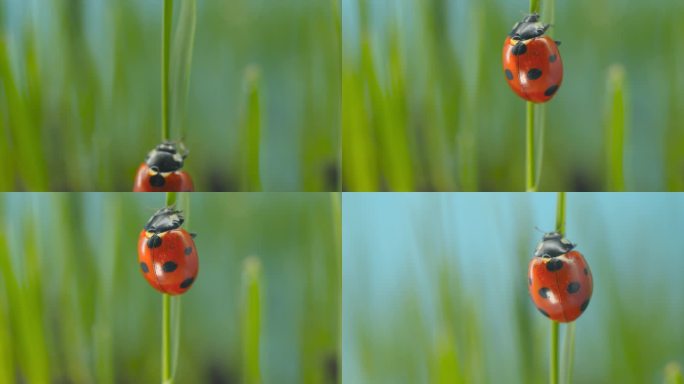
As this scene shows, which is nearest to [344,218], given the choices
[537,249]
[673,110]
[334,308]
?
[334,308]

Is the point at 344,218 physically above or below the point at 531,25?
below

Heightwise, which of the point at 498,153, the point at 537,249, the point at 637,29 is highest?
the point at 637,29

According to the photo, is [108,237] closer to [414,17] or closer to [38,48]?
[38,48]

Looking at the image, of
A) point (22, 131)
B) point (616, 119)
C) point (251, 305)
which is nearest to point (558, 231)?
point (616, 119)

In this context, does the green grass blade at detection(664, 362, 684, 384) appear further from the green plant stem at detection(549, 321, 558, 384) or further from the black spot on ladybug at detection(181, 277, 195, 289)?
the black spot on ladybug at detection(181, 277, 195, 289)

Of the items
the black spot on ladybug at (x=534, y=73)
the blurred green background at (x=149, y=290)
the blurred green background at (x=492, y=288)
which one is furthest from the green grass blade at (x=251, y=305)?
the black spot on ladybug at (x=534, y=73)

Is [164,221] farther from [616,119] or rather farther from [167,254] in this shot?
[616,119]

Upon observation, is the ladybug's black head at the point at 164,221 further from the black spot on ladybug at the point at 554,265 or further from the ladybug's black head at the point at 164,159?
the black spot on ladybug at the point at 554,265
